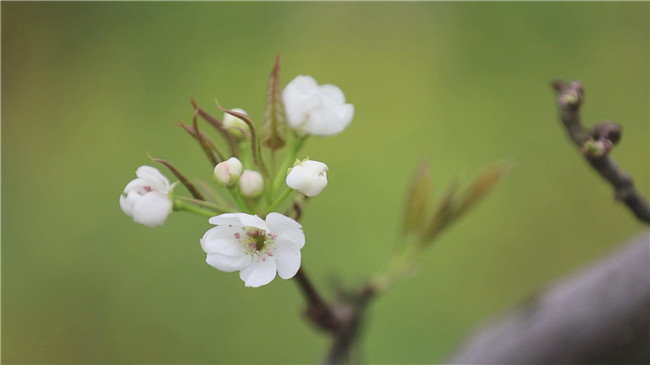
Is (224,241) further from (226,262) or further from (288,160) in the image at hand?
(288,160)

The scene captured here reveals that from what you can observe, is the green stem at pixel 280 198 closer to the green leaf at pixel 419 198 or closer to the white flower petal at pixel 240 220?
the white flower petal at pixel 240 220

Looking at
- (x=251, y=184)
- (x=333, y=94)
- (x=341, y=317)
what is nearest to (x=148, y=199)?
(x=251, y=184)

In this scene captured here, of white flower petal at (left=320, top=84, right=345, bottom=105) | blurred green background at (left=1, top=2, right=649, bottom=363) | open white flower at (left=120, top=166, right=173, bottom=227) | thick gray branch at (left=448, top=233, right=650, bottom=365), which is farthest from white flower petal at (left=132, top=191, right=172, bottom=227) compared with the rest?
blurred green background at (left=1, top=2, right=649, bottom=363)

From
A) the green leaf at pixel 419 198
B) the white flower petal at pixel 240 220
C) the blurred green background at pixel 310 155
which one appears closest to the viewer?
the white flower petal at pixel 240 220

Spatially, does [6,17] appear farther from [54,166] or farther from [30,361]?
[30,361]

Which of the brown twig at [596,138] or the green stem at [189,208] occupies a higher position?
the brown twig at [596,138]

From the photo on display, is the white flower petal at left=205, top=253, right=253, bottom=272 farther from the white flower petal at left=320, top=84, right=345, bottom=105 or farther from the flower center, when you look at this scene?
the white flower petal at left=320, top=84, right=345, bottom=105

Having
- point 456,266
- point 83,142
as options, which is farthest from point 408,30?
point 83,142

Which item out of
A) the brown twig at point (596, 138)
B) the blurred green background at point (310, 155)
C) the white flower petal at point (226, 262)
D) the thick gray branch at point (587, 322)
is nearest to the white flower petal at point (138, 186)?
the white flower petal at point (226, 262)

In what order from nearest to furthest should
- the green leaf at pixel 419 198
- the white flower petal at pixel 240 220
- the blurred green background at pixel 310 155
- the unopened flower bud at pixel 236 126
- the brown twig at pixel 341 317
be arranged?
the white flower petal at pixel 240 220, the unopened flower bud at pixel 236 126, the brown twig at pixel 341 317, the green leaf at pixel 419 198, the blurred green background at pixel 310 155
